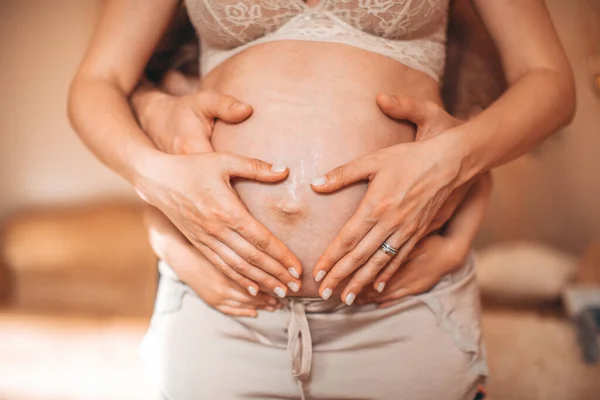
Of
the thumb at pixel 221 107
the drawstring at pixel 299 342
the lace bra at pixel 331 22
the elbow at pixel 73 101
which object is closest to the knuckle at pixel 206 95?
the thumb at pixel 221 107

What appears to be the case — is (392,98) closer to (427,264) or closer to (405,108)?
(405,108)

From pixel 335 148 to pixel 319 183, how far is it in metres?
0.06

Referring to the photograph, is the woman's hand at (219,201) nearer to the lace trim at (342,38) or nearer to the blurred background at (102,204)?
the lace trim at (342,38)

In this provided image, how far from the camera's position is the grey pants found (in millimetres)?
734

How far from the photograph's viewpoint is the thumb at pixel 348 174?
25.7 inches

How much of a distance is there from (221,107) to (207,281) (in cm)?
24

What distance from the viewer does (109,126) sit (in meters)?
0.74

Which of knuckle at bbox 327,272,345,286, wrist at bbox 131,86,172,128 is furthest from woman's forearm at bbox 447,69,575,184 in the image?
wrist at bbox 131,86,172,128

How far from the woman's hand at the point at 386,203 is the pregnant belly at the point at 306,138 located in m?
0.03

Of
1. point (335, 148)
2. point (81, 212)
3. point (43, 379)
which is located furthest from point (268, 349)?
point (81, 212)

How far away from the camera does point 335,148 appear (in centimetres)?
70

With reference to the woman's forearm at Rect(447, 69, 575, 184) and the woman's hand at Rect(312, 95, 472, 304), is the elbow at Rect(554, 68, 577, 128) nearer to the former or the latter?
the woman's forearm at Rect(447, 69, 575, 184)

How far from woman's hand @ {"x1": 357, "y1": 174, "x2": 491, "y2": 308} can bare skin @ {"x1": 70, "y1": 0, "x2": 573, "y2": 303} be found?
3 cm

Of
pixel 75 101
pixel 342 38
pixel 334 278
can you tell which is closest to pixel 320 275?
pixel 334 278
